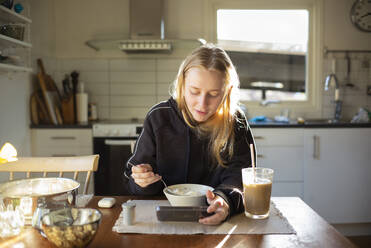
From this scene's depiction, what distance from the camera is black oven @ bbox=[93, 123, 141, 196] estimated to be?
116 inches

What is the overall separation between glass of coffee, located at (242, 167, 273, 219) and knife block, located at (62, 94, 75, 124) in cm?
245

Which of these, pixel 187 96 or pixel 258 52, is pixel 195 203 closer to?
pixel 187 96

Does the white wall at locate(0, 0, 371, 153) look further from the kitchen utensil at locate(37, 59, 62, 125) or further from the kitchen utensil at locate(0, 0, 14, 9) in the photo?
the kitchen utensil at locate(0, 0, 14, 9)

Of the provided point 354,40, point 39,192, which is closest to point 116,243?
point 39,192

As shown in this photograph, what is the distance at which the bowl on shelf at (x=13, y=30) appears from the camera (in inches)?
89.4

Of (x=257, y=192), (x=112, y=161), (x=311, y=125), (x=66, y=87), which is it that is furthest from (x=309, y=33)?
(x=257, y=192)

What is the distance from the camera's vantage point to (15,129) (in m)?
2.76

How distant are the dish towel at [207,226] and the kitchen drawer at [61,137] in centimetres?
200

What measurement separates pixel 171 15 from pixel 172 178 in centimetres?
236

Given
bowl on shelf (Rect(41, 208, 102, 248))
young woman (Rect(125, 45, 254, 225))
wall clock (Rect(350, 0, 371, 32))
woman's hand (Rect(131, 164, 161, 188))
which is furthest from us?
wall clock (Rect(350, 0, 371, 32))

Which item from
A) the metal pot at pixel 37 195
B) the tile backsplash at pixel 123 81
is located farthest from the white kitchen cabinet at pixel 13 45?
the metal pot at pixel 37 195

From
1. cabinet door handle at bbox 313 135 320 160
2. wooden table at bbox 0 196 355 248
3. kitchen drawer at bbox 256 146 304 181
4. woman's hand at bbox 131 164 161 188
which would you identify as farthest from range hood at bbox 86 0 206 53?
wooden table at bbox 0 196 355 248

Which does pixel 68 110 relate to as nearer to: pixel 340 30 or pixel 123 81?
pixel 123 81

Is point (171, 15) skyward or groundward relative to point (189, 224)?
skyward
